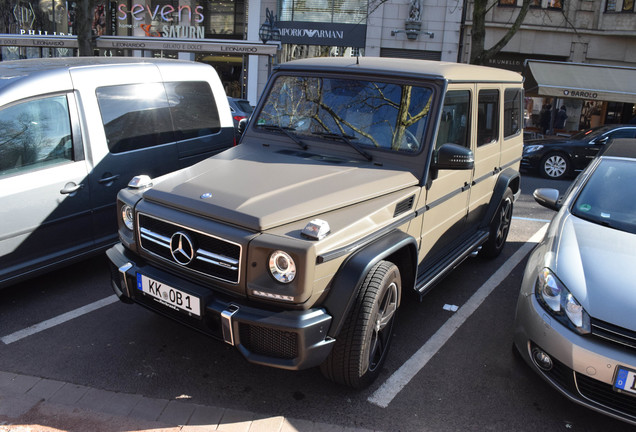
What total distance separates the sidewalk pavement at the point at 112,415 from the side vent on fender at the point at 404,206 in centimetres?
140

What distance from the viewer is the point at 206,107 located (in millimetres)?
5926

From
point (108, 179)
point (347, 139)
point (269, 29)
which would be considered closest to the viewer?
point (347, 139)

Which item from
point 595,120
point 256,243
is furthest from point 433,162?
point 595,120

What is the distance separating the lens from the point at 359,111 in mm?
4141

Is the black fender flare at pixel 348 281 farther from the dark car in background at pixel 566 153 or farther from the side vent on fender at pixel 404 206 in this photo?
the dark car in background at pixel 566 153

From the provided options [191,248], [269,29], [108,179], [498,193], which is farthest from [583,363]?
[269,29]

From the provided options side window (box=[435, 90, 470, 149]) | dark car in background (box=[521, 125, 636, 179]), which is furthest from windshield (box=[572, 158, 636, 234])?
dark car in background (box=[521, 125, 636, 179])

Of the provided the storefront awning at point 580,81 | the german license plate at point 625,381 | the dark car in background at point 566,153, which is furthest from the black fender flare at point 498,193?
the storefront awning at point 580,81

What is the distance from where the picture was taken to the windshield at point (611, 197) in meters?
4.04

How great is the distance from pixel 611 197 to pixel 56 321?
14.9 ft

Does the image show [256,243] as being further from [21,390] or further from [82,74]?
[82,74]

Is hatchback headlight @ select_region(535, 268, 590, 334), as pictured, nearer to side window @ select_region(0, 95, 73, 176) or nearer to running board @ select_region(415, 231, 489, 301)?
running board @ select_region(415, 231, 489, 301)

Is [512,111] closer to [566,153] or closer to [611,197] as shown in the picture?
[611,197]

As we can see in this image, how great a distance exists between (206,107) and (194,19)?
20560 mm
